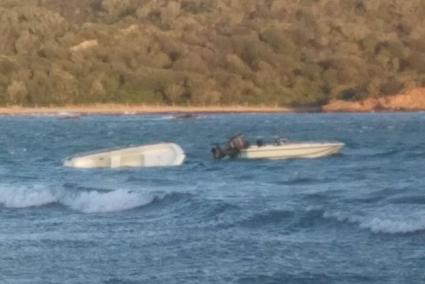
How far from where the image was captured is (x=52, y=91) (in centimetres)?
13175

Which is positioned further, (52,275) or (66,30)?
(66,30)

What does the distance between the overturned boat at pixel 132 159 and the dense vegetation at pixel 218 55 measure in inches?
3264

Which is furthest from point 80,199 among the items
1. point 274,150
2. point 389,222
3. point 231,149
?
point 231,149

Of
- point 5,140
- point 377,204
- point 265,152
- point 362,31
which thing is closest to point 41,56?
point 362,31

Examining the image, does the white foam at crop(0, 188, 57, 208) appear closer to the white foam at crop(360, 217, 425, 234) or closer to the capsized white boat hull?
the white foam at crop(360, 217, 425, 234)

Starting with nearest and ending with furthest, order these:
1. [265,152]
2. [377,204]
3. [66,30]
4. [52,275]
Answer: [52,275] < [377,204] < [265,152] < [66,30]

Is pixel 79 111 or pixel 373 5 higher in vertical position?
pixel 373 5

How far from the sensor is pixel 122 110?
131000 millimetres

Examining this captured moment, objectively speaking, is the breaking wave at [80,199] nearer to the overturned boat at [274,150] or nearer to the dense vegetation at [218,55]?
the overturned boat at [274,150]

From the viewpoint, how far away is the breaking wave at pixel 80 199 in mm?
29609

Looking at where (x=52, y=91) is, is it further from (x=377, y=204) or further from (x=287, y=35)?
(x=377, y=204)

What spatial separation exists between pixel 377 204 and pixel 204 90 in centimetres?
10410

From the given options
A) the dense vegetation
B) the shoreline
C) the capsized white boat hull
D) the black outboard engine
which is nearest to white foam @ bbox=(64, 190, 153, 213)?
the capsized white boat hull

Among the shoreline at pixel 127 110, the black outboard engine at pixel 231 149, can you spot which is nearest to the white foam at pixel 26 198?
the black outboard engine at pixel 231 149
